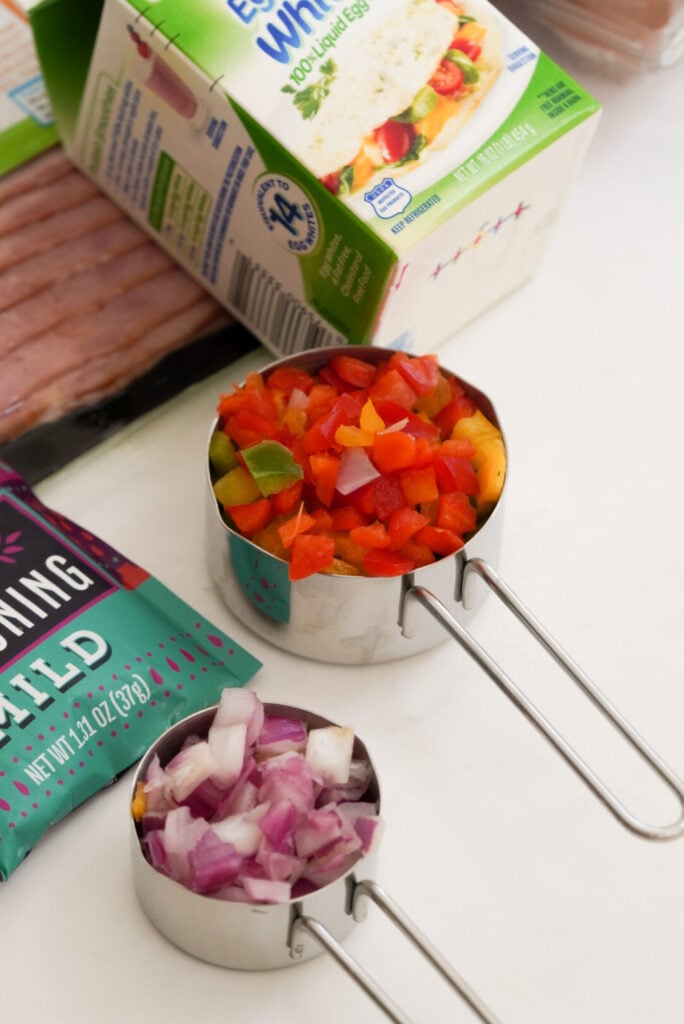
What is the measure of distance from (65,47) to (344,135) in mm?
287

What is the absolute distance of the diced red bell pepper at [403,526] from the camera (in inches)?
31.4

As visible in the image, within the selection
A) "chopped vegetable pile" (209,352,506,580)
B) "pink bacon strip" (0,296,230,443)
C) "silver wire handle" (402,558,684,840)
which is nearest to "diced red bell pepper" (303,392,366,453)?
"chopped vegetable pile" (209,352,506,580)

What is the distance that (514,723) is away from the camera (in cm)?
85

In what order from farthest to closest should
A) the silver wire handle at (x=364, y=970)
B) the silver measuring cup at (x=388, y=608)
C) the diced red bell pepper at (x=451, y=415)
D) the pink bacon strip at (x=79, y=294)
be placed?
1. the pink bacon strip at (x=79, y=294)
2. the diced red bell pepper at (x=451, y=415)
3. the silver measuring cup at (x=388, y=608)
4. the silver wire handle at (x=364, y=970)

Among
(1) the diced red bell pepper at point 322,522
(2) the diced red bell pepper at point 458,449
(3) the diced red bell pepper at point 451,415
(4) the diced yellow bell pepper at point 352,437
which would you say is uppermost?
(4) the diced yellow bell pepper at point 352,437

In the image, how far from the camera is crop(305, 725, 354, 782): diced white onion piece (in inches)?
28.6

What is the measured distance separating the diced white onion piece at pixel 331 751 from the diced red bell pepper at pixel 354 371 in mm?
257

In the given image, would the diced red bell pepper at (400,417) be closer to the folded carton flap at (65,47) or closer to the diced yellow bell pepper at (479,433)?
the diced yellow bell pepper at (479,433)

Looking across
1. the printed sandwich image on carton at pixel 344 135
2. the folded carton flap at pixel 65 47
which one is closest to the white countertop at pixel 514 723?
the printed sandwich image on carton at pixel 344 135

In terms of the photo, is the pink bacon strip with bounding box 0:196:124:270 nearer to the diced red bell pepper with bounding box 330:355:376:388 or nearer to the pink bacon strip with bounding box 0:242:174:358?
the pink bacon strip with bounding box 0:242:174:358

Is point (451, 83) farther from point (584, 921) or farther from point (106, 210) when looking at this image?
point (584, 921)

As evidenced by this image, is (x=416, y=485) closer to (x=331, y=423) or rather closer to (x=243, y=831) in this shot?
(x=331, y=423)

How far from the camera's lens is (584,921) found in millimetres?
767

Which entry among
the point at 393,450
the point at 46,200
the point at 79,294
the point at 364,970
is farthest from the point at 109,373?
the point at 364,970
